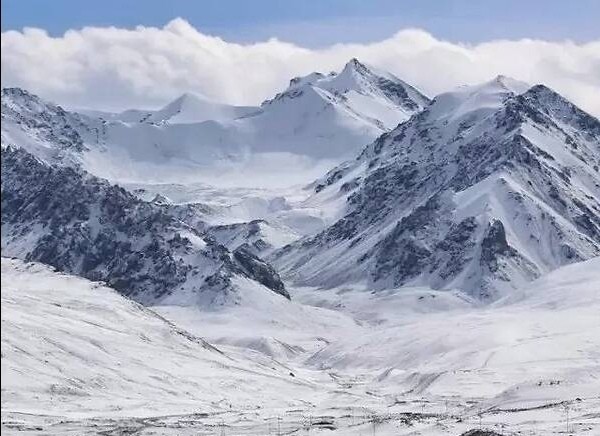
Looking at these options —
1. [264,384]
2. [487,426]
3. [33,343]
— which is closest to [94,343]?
[33,343]

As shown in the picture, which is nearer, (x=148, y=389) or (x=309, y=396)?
(x=148, y=389)

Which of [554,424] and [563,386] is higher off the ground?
[563,386]

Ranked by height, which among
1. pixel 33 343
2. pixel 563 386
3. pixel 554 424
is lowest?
pixel 554 424

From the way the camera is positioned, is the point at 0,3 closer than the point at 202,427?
Yes

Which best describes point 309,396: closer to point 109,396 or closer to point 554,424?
point 109,396

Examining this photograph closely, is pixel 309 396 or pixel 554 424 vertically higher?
pixel 309 396

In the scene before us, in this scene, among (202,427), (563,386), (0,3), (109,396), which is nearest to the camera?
(0,3)

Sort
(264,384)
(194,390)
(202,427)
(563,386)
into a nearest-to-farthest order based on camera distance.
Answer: (202,427), (563,386), (194,390), (264,384)

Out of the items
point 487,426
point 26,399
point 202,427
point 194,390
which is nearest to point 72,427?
point 202,427

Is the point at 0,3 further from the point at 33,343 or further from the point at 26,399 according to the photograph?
the point at 33,343
